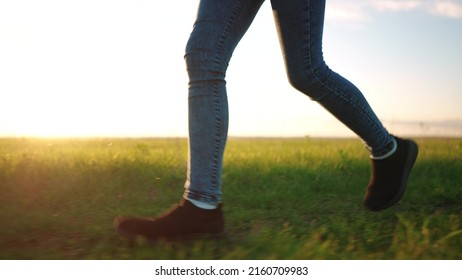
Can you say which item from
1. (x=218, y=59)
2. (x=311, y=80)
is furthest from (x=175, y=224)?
(x=311, y=80)

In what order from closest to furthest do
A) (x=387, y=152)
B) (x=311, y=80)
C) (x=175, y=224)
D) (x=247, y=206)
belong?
1. (x=175, y=224)
2. (x=311, y=80)
3. (x=387, y=152)
4. (x=247, y=206)

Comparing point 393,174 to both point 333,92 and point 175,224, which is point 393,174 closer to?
point 333,92

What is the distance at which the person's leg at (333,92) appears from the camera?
8.40 feet

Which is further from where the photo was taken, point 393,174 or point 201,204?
point 393,174

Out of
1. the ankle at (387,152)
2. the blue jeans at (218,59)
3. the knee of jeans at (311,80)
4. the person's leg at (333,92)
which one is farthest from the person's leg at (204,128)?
the ankle at (387,152)

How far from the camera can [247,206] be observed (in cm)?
380

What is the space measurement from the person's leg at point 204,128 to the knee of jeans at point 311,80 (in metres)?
0.39

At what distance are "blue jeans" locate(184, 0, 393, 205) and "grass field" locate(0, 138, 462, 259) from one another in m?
0.38

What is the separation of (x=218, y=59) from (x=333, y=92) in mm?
652

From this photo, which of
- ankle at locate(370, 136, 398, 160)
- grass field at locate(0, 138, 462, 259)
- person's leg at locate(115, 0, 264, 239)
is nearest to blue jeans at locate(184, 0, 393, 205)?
person's leg at locate(115, 0, 264, 239)

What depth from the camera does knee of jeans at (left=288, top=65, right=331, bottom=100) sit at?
2.66m
